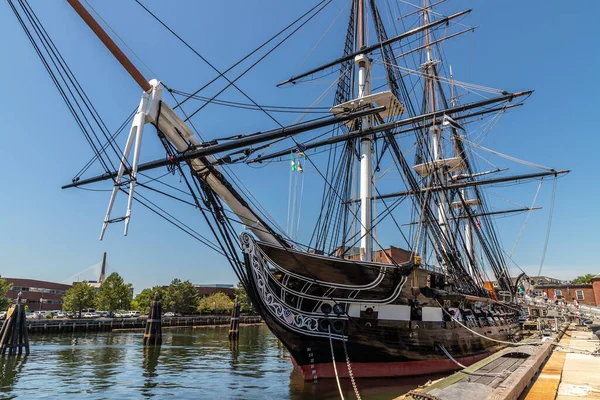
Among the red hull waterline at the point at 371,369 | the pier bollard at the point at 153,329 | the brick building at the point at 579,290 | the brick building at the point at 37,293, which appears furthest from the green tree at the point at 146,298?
the red hull waterline at the point at 371,369

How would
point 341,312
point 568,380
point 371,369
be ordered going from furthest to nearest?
point 371,369 → point 341,312 → point 568,380

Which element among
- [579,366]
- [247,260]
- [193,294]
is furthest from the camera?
[193,294]

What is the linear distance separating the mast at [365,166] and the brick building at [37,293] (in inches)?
2768

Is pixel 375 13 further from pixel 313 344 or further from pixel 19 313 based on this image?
pixel 19 313

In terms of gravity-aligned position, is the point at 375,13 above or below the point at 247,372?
above

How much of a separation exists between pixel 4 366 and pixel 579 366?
78.6 feet

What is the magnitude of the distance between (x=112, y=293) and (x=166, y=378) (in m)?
47.6

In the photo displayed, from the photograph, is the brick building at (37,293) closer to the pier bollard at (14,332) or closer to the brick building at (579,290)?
the pier bollard at (14,332)

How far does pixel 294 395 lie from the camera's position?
38.1ft

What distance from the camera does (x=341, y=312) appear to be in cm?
1220

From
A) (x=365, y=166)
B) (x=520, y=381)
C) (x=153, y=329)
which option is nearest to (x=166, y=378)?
(x=365, y=166)

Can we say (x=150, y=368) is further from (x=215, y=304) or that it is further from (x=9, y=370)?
(x=215, y=304)

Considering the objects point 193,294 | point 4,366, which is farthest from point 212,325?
point 4,366

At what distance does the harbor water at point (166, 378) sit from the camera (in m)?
12.1
